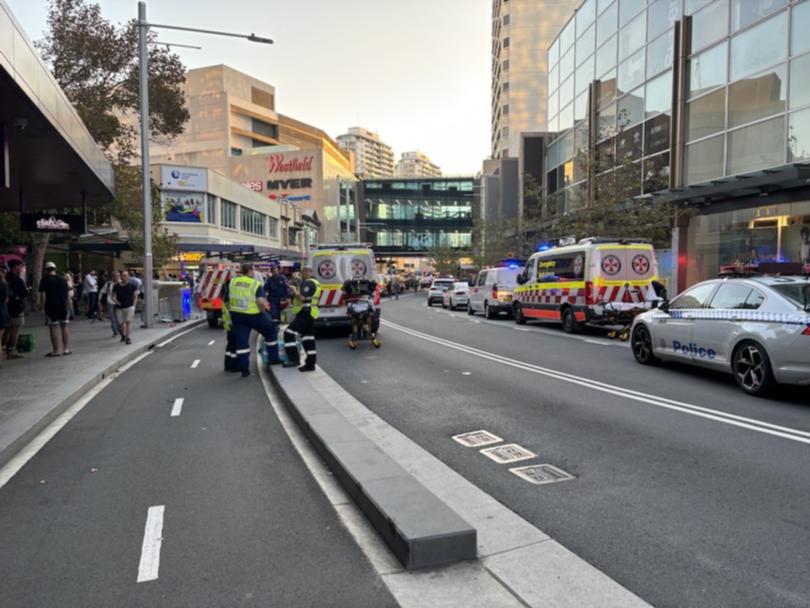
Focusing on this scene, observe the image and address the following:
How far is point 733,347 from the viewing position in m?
8.47

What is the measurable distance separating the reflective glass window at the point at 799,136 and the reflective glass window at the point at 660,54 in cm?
765

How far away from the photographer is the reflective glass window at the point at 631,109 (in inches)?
1070

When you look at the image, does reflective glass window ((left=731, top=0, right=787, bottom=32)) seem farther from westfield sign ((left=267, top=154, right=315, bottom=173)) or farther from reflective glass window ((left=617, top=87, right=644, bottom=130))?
westfield sign ((left=267, top=154, right=315, bottom=173))

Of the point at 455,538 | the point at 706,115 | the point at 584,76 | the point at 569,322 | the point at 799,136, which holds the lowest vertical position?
the point at 455,538

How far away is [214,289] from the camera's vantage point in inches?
797

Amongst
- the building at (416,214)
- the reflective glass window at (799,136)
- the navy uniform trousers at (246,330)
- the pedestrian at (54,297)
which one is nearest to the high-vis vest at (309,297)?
the navy uniform trousers at (246,330)

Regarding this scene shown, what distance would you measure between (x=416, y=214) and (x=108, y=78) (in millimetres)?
76144

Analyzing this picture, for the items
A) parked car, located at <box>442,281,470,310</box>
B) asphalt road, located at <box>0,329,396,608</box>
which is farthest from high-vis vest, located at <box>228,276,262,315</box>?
parked car, located at <box>442,281,470,310</box>

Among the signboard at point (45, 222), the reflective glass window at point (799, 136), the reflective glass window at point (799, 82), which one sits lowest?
the signboard at point (45, 222)

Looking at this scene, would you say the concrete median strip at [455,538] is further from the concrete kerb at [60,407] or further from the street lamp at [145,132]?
the street lamp at [145,132]

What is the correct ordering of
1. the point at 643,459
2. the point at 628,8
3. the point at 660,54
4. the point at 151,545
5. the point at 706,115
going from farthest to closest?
1. the point at 628,8
2. the point at 660,54
3. the point at 706,115
4. the point at 643,459
5. the point at 151,545

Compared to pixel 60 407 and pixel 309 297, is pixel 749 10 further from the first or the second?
pixel 60 407

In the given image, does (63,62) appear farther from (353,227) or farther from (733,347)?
(353,227)

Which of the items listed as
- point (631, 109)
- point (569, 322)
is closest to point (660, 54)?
point (631, 109)
